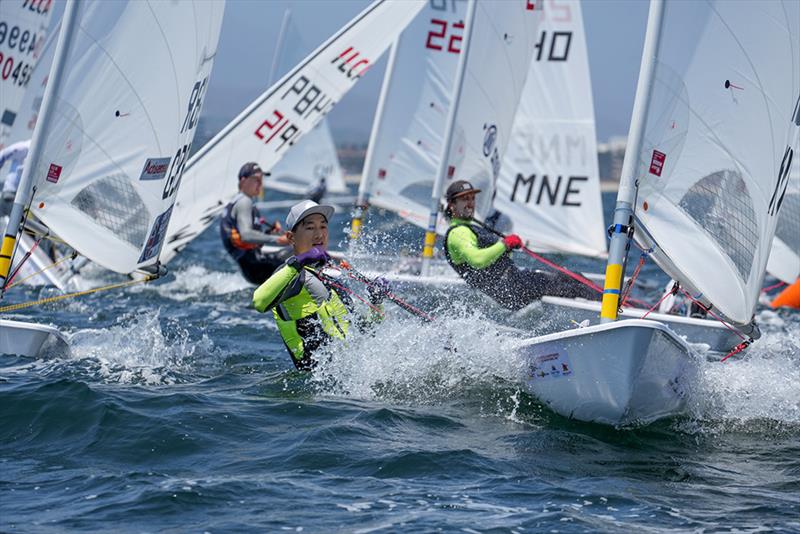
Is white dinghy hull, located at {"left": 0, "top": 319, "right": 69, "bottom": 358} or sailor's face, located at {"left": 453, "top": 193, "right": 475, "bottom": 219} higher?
sailor's face, located at {"left": 453, "top": 193, "right": 475, "bottom": 219}

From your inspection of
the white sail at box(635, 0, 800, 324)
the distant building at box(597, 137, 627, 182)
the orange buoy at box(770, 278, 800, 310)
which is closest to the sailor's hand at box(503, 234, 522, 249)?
the white sail at box(635, 0, 800, 324)

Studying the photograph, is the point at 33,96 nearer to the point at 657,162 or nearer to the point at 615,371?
the point at 657,162

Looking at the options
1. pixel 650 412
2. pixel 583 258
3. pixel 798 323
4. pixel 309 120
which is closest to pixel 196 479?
pixel 650 412

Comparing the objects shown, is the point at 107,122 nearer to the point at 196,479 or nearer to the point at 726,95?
the point at 196,479

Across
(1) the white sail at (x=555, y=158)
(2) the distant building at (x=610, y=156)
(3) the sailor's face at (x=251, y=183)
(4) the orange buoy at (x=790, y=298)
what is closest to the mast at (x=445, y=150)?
(3) the sailor's face at (x=251, y=183)

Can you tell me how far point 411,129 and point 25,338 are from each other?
707cm

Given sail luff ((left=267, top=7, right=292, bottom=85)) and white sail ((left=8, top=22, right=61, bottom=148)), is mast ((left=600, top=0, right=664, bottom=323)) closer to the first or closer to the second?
white sail ((left=8, top=22, right=61, bottom=148))

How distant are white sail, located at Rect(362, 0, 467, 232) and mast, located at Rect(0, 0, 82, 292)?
6480 mm

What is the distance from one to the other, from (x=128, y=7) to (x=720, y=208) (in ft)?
11.4

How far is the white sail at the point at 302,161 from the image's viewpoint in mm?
28205

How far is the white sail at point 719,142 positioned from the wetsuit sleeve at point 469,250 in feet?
5.36

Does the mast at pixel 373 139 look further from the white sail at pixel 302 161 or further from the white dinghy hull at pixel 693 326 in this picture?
the white sail at pixel 302 161

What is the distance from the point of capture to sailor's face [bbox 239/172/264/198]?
32.1 feet

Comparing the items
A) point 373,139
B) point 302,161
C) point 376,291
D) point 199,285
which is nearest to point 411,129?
point 373,139
